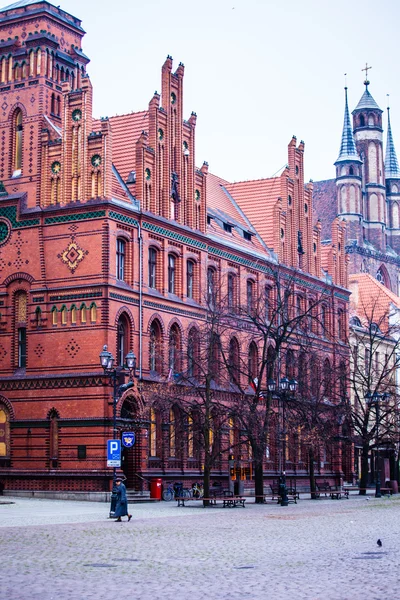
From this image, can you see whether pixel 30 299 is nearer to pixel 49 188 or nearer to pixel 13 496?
pixel 49 188

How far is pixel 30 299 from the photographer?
2024 inches

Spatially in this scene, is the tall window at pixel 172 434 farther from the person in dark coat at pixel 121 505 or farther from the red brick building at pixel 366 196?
the red brick building at pixel 366 196

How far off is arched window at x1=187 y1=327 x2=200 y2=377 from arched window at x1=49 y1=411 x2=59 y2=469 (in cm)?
668

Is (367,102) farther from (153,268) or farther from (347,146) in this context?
(153,268)

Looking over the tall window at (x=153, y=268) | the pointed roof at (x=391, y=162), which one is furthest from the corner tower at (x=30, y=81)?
the pointed roof at (x=391, y=162)

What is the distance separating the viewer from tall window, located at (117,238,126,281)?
2026 inches

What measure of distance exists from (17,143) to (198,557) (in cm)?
3652

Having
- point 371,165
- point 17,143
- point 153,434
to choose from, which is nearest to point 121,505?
point 153,434


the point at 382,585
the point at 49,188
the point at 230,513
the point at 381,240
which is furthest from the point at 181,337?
the point at 381,240

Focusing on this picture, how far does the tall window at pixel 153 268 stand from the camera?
54375mm

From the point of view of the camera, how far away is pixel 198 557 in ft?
68.9

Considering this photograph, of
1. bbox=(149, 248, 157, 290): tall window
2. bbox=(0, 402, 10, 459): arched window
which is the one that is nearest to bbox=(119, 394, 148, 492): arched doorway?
bbox=(0, 402, 10, 459): arched window

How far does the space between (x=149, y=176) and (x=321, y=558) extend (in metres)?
35.9

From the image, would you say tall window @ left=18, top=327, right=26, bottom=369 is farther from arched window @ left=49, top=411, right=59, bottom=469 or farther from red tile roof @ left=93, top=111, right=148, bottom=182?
red tile roof @ left=93, top=111, right=148, bottom=182
